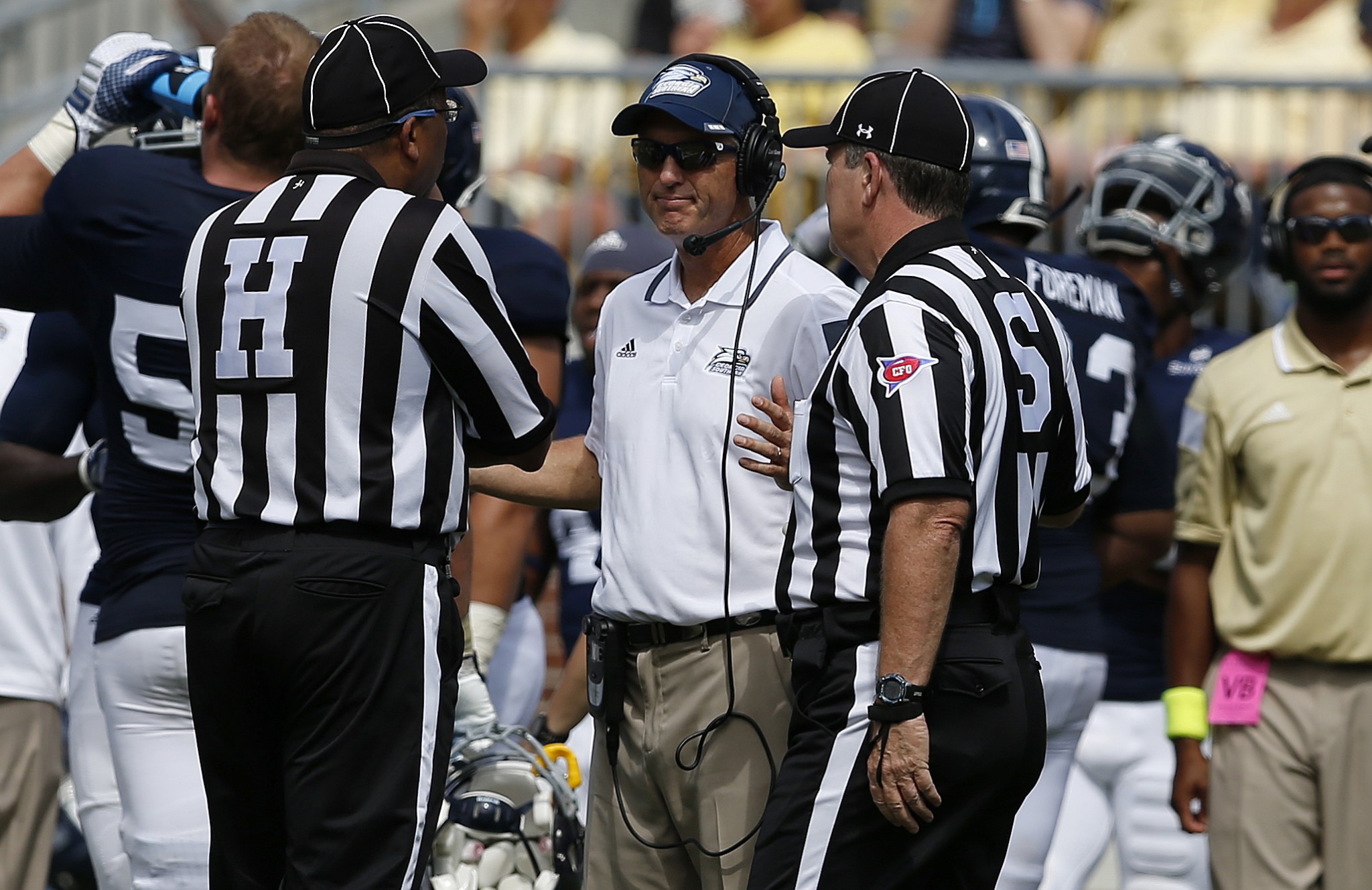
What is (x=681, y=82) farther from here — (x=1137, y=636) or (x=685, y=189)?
(x=1137, y=636)

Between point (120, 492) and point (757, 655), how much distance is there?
4.94 ft

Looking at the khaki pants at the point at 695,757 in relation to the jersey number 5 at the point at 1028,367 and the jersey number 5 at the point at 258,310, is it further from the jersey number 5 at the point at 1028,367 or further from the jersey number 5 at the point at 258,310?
the jersey number 5 at the point at 258,310

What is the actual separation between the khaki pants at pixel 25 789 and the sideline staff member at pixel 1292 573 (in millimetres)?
3273

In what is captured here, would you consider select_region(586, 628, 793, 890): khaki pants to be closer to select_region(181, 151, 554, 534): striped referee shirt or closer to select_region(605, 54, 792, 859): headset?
select_region(605, 54, 792, 859): headset

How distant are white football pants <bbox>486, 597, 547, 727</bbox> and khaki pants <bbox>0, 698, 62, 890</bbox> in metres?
1.33

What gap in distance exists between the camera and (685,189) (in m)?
3.88

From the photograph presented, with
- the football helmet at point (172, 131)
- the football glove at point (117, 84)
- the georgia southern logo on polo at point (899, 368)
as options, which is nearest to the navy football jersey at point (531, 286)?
the football helmet at point (172, 131)

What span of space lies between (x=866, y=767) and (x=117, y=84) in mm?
2527

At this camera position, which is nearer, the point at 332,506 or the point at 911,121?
the point at 332,506

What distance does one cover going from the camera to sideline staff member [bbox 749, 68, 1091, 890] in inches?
132

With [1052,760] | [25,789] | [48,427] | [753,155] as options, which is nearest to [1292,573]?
[1052,760]

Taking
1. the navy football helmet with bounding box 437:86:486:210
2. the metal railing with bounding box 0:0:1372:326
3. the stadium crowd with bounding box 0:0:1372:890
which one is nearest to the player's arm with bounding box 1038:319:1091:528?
the stadium crowd with bounding box 0:0:1372:890

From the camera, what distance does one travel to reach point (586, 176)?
824 centimetres

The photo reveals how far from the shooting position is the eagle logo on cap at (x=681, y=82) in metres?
3.87
